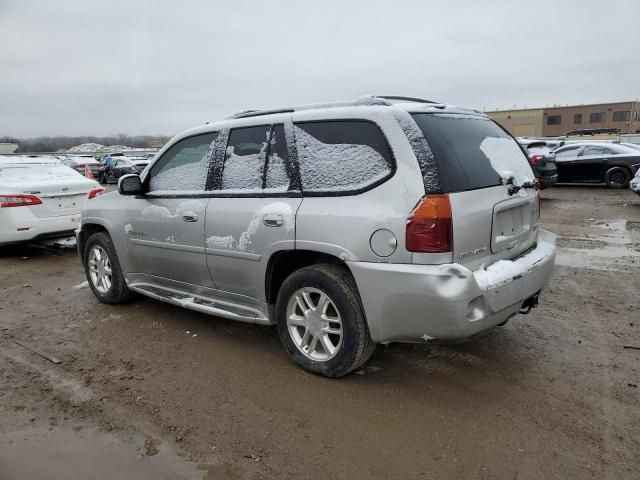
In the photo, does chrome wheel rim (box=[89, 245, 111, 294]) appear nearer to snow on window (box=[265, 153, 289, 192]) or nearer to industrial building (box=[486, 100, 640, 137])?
snow on window (box=[265, 153, 289, 192])

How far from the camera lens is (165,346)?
13.8 ft

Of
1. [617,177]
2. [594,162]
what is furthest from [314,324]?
[617,177]

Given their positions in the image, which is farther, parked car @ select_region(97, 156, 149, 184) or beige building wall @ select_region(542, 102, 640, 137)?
beige building wall @ select_region(542, 102, 640, 137)

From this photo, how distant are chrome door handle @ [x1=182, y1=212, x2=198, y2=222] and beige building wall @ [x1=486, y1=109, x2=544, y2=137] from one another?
68.8 metres

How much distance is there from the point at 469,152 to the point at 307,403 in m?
1.92

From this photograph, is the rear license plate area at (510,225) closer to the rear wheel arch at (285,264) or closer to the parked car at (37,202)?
the rear wheel arch at (285,264)

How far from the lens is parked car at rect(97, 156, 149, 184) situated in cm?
2608

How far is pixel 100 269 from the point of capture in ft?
17.4

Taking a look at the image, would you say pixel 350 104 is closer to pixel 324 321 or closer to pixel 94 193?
pixel 324 321

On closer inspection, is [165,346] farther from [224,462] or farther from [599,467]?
[599,467]

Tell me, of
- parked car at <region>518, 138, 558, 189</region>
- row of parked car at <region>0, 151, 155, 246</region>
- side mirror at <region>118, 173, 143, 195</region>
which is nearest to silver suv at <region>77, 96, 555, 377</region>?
side mirror at <region>118, 173, 143, 195</region>

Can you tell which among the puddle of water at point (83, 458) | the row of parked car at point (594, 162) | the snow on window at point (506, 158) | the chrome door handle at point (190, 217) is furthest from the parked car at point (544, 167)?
the puddle of water at point (83, 458)

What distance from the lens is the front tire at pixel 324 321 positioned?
3.21 metres

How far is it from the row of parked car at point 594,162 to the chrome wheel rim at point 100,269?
1239cm
